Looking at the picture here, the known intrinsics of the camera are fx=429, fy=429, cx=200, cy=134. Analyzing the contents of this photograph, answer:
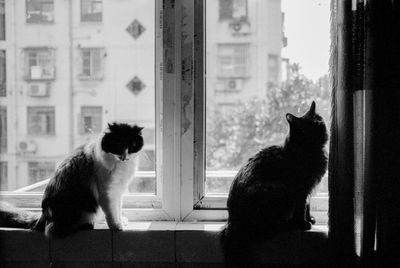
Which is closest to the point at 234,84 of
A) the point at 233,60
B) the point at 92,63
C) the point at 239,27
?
the point at 233,60

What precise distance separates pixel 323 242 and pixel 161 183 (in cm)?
68

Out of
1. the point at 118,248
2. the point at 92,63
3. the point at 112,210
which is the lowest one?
the point at 118,248

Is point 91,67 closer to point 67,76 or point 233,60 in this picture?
point 67,76

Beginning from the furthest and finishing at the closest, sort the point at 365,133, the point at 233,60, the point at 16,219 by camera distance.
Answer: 1. the point at 233,60
2. the point at 16,219
3. the point at 365,133

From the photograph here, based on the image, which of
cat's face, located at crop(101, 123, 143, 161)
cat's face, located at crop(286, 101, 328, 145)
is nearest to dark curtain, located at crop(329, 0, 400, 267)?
cat's face, located at crop(286, 101, 328, 145)

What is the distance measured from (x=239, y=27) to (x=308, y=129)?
51 centimetres

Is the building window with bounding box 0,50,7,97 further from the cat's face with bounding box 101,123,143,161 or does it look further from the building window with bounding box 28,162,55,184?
the cat's face with bounding box 101,123,143,161

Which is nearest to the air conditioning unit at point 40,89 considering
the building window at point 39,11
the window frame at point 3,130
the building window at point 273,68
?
the window frame at point 3,130

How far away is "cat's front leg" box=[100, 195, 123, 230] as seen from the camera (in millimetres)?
1577

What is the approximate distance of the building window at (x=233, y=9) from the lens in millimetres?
1723

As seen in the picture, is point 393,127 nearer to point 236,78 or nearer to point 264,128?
point 264,128

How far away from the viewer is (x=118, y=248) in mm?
1601

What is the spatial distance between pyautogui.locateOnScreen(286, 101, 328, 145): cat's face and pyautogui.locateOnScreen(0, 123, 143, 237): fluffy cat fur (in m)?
0.56

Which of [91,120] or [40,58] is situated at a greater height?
[40,58]
